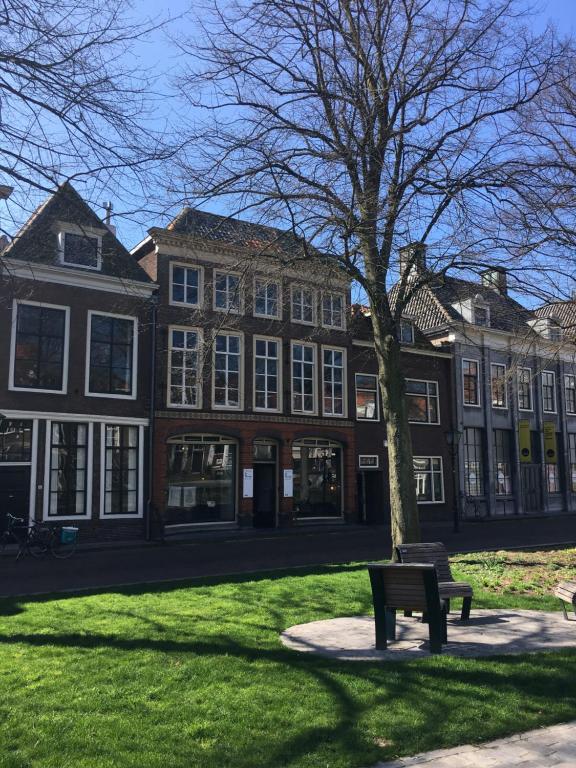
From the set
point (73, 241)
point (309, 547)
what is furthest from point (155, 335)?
point (309, 547)

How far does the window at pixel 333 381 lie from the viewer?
1121 inches

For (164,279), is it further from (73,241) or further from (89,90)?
(89,90)

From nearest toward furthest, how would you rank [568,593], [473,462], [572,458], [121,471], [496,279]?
[568,593], [496,279], [121,471], [473,462], [572,458]

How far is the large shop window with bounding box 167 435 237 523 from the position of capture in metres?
24.5

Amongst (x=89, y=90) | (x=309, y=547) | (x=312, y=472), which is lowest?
(x=309, y=547)

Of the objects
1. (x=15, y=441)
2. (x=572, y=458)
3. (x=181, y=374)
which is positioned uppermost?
(x=181, y=374)

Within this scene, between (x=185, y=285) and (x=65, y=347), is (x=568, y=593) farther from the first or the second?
(x=185, y=285)

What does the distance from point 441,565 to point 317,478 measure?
63.3 feet

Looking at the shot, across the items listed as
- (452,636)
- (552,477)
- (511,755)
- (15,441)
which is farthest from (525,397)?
(511,755)

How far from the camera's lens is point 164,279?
24672 millimetres

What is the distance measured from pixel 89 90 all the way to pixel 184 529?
18923mm

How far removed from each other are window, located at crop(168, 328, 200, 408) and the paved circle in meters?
16.7

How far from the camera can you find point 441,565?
29.6ft

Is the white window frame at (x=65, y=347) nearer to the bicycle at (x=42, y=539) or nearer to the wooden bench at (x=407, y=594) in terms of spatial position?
the bicycle at (x=42, y=539)
